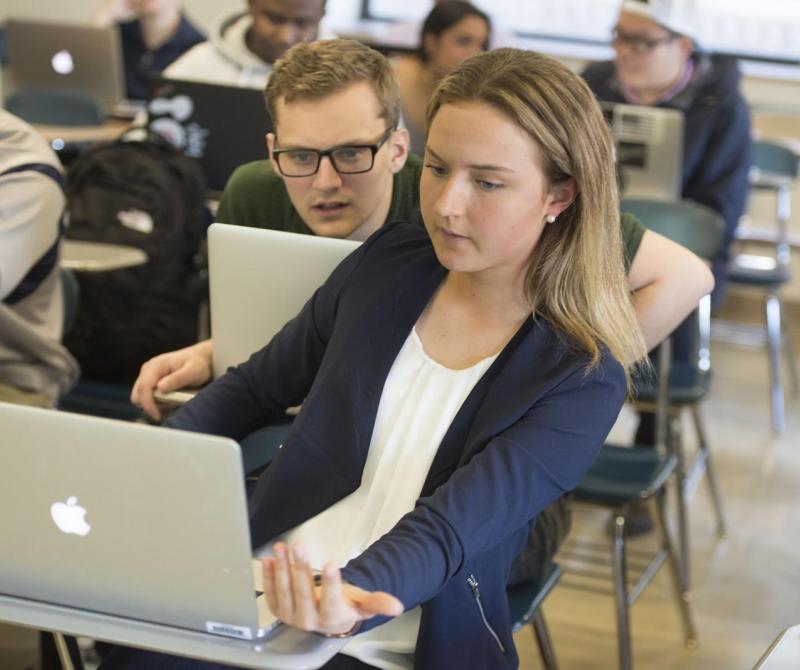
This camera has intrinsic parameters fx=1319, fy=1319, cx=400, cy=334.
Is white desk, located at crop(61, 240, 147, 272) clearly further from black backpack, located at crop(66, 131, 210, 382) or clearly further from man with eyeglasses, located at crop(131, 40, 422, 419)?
man with eyeglasses, located at crop(131, 40, 422, 419)

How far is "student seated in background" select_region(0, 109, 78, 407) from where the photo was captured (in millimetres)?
2193

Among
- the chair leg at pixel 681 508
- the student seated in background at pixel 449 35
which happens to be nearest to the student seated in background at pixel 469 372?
the chair leg at pixel 681 508

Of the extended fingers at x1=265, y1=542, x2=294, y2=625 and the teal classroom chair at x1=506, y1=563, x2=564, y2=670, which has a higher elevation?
the extended fingers at x1=265, y1=542, x2=294, y2=625

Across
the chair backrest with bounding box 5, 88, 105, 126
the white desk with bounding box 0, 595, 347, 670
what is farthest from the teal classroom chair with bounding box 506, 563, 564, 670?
the chair backrest with bounding box 5, 88, 105, 126

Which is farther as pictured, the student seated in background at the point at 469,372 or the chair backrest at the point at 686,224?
the chair backrest at the point at 686,224

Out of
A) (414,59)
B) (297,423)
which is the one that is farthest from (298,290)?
(414,59)

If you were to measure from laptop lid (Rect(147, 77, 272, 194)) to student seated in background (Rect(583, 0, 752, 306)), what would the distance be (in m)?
1.33

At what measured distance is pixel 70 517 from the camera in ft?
4.09

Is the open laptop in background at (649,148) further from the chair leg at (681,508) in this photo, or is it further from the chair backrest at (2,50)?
the chair backrest at (2,50)

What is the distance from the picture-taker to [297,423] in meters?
1.59

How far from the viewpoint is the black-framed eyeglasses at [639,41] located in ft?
12.9

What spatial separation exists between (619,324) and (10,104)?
3.64m

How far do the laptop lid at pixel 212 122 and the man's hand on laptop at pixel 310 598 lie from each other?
206 cm

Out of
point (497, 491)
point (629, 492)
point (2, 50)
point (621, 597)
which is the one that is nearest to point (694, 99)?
point (629, 492)
